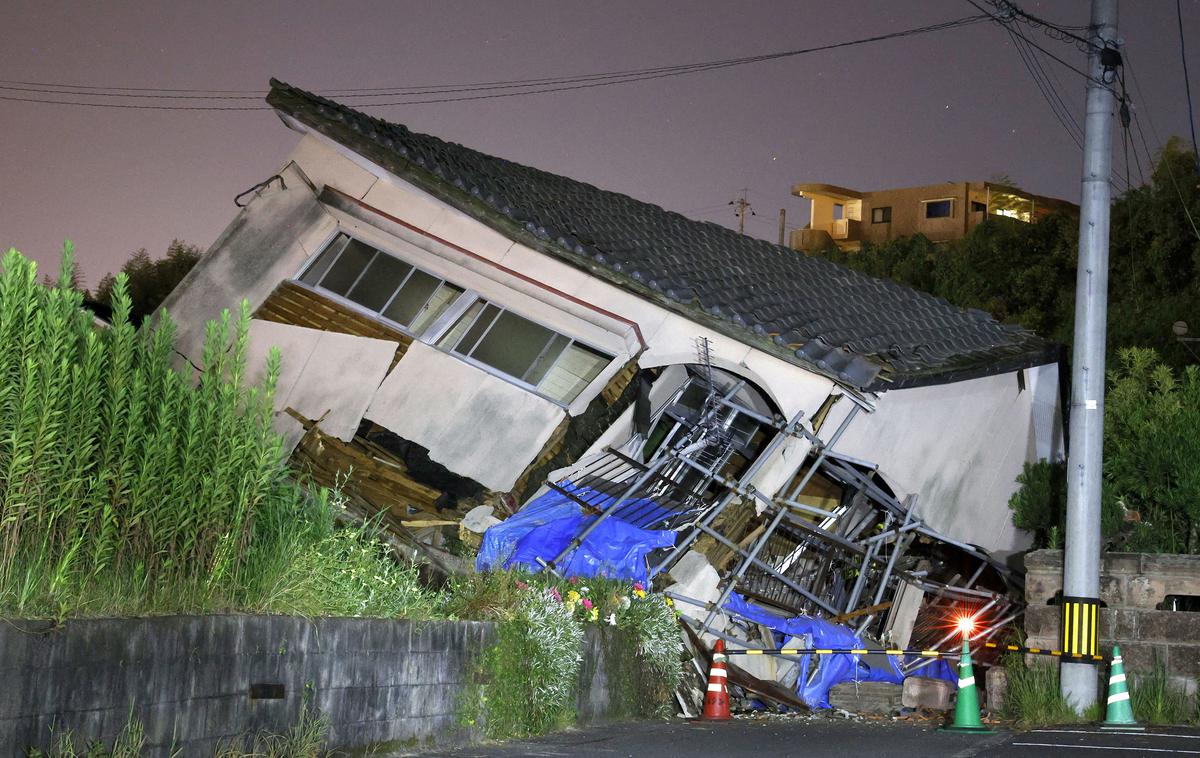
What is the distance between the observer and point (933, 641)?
19547 millimetres

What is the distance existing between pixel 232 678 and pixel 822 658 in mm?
10524

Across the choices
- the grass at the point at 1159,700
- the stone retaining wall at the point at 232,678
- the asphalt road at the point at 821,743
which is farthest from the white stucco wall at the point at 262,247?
the grass at the point at 1159,700

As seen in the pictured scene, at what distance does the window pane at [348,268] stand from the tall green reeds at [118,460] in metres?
9.80

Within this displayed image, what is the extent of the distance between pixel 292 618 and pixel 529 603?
3783 millimetres

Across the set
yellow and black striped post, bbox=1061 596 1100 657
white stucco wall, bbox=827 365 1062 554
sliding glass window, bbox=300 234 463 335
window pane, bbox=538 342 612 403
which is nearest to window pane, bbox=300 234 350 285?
sliding glass window, bbox=300 234 463 335

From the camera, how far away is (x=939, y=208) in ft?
239

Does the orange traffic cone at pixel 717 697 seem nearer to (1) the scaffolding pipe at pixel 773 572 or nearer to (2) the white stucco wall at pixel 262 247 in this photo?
(1) the scaffolding pipe at pixel 773 572

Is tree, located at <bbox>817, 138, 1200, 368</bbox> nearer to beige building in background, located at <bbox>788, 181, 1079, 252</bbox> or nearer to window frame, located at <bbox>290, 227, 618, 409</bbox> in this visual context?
beige building in background, located at <bbox>788, 181, 1079, 252</bbox>

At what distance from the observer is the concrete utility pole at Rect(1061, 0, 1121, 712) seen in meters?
13.3

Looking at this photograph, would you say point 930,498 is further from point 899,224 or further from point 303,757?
point 899,224

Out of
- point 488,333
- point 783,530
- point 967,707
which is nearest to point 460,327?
point 488,333

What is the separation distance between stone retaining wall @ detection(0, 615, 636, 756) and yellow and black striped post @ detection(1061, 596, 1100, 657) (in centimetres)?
615

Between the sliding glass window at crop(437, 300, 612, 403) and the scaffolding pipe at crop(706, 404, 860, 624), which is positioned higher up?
the sliding glass window at crop(437, 300, 612, 403)

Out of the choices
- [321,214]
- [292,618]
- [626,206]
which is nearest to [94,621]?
[292,618]
